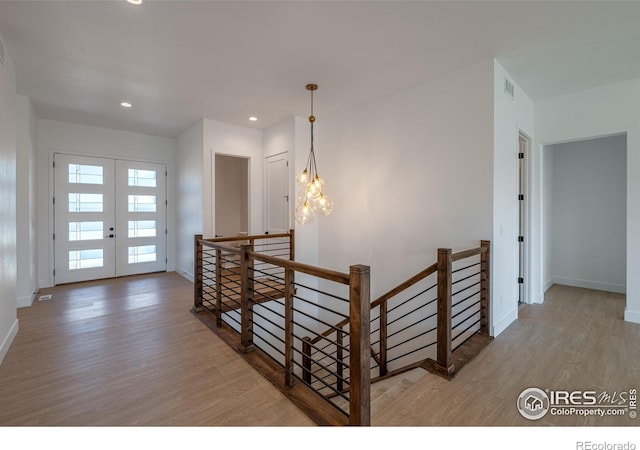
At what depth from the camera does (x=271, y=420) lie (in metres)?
1.95

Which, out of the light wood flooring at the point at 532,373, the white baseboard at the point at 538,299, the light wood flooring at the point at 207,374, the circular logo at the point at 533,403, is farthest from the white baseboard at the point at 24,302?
the white baseboard at the point at 538,299

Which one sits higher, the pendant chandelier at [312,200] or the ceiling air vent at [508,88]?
the ceiling air vent at [508,88]

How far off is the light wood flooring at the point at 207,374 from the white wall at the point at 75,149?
1.98 m

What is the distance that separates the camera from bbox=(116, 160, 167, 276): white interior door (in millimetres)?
6027

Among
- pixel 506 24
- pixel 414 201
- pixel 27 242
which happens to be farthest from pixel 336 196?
pixel 27 242

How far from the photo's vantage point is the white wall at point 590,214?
189 inches

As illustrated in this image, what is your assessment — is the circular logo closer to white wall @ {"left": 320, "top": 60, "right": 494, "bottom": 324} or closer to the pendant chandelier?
white wall @ {"left": 320, "top": 60, "right": 494, "bottom": 324}

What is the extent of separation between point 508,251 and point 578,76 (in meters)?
2.34

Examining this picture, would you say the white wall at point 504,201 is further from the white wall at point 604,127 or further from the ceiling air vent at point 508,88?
the white wall at point 604,127

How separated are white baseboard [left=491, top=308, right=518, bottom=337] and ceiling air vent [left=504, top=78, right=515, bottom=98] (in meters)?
2.69

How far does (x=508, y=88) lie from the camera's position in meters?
3.48

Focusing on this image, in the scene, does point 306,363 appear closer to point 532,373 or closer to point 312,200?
point 312,200

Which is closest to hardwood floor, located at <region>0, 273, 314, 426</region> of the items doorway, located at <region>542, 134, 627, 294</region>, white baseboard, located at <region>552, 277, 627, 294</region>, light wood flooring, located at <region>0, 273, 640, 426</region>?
light wood flooring, located at <region>0, 273, 640, 426</region>

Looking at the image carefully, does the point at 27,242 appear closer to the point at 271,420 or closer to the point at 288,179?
the point at 288,179
